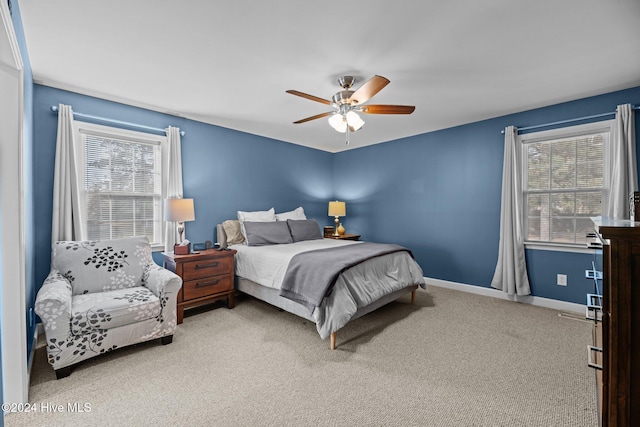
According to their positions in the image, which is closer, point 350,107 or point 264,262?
point 350,107

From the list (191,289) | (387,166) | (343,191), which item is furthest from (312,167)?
(191,289)

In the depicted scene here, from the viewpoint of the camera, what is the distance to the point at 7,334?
5.55ft

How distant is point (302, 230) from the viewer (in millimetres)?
4398

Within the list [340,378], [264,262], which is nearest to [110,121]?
[264,262]

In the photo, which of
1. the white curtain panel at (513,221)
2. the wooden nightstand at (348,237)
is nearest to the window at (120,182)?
the wooden nightstand at (348,237)

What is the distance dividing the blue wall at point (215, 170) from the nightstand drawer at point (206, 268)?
73 cm

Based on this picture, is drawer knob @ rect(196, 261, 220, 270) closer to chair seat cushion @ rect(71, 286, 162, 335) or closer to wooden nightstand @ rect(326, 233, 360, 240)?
chair seat cushion @ rect(71, 286, 162, 335)

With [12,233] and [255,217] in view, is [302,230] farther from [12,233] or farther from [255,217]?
[12,233]

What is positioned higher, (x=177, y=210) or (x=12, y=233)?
(x=177, y=210)

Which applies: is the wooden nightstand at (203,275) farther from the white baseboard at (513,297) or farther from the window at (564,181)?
the window at (564,181)

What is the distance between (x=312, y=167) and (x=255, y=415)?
4.49 meters

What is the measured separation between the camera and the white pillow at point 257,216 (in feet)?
14.0

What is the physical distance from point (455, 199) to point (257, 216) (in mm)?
3014

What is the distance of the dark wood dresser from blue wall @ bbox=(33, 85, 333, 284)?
4024 mm
